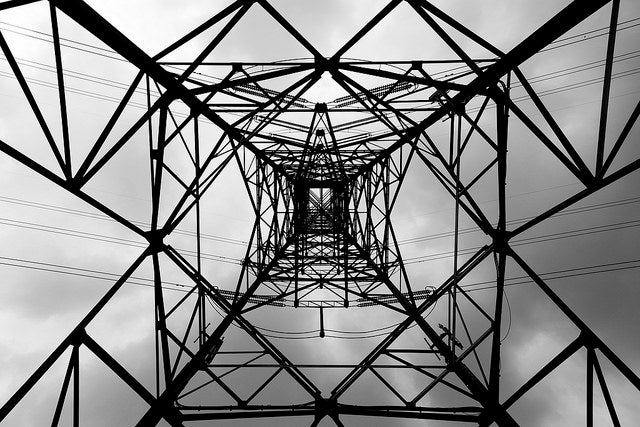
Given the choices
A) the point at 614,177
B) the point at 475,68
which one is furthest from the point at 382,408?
the point at 475,68

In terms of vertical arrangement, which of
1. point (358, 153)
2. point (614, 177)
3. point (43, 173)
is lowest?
point (43, 173)

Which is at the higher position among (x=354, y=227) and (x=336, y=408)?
(x=354, y=227)

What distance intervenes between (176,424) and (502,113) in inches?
282

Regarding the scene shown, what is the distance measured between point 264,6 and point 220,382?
20.4 ft

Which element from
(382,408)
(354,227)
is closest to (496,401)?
(382,408)

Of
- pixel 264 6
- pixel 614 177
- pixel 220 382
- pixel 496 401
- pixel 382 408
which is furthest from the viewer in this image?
pixel 220 382

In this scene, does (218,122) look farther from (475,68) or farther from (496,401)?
(496,401)

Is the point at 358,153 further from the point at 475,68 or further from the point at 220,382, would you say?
the point at 220,382

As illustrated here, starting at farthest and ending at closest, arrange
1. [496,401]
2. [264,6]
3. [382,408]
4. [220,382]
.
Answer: [220,382], [382,408], [496,401], [264,6]

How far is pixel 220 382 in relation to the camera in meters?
6.95

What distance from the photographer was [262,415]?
627 centimetres

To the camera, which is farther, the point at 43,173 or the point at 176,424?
the point at 176,424

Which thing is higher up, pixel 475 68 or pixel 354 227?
pixel 354 227

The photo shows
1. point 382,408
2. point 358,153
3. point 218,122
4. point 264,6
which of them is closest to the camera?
point 264,6
